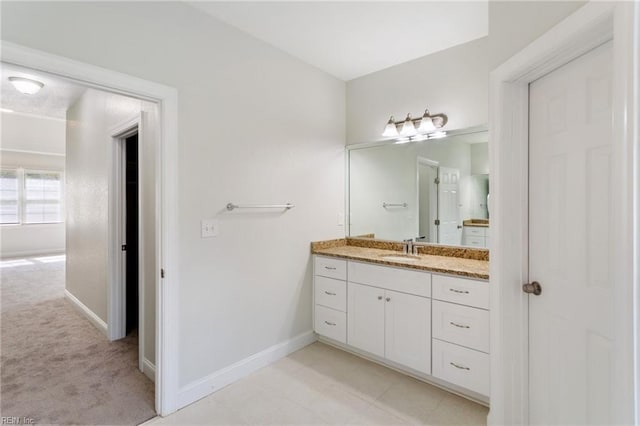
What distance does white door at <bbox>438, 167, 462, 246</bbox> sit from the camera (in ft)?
8.31

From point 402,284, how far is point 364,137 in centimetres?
156

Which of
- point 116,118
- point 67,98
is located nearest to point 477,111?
point 116,118

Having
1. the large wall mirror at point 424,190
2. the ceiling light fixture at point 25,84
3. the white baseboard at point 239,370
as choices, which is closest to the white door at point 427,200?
the large wall mirror at point 424,190

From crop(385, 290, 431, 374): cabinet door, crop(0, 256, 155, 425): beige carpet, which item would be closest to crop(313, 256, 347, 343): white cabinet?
crop(385, 290, 431, 374): cabinet door

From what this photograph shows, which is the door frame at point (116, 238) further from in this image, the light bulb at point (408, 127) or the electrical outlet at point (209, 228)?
the light bulb at point (408, 127)

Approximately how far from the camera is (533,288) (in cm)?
142

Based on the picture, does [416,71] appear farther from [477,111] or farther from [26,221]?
[26,221]

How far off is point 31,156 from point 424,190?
28.1 feet

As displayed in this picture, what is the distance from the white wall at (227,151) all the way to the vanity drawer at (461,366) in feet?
4.02

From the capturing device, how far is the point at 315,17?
6.92 ft


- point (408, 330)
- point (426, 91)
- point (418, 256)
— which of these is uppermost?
point (426, 91)

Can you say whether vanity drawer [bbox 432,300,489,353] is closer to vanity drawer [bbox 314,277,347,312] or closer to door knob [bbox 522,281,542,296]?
door knob [bbox 522,281,542,296]

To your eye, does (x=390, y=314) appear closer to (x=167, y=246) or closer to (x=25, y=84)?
(x=167, y=246)

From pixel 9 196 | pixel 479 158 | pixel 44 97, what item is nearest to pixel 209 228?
pixel 479 158
